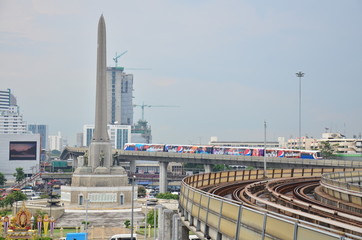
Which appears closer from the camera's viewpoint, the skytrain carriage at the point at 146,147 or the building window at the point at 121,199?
the building window at the point at 121,199

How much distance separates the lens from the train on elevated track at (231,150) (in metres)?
116

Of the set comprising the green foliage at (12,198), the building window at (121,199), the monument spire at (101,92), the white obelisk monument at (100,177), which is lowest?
the green foliage at (12,198)

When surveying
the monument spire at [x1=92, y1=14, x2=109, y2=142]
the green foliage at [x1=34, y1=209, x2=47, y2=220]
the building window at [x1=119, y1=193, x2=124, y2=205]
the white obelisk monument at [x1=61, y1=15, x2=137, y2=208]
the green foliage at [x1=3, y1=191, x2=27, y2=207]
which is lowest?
the green foliage at [x1=3, y1=191, x2=27, y2=207]

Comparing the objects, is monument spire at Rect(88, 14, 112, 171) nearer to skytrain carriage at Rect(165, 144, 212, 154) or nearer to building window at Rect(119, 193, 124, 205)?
building window at Rect(119, 193, 124, 205)

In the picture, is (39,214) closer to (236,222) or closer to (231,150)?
(236,222)

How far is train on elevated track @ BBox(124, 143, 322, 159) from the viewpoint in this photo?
116m

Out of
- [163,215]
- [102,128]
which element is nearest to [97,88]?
[102,128]

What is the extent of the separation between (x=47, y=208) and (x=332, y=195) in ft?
174

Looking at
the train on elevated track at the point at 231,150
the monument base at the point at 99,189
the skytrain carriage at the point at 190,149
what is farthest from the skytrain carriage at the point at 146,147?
the monument base at the point at 99,189

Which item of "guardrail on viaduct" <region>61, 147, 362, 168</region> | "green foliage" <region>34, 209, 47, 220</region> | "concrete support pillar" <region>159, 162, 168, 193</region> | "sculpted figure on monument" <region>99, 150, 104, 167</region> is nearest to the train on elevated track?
"guardrail on viaduct" <region>61, 147, 362, 168</region>

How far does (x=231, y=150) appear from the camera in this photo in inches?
5276

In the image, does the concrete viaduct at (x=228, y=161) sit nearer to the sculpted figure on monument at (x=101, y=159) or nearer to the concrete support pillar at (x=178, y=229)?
the sculpted figure on monument at (x=101, y=159)

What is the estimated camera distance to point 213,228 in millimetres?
19500

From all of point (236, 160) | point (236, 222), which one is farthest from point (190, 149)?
point (236, 222)
